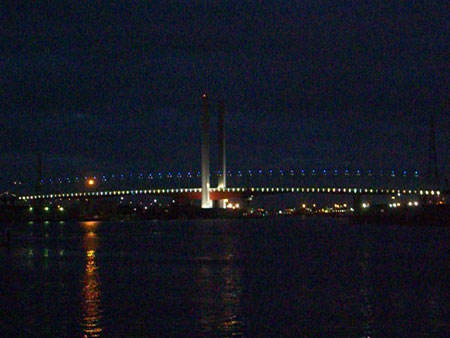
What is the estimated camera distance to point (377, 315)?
1567 cm

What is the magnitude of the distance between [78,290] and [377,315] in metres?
7.48

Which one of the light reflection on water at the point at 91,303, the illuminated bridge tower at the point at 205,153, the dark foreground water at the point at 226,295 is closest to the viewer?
the light reflection on water at the point at 91,303

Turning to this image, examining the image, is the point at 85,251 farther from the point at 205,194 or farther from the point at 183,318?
the point at 205,194

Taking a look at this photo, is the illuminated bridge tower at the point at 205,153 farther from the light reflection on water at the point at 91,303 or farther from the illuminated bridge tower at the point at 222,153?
the light reflection on water at the point at 91,303

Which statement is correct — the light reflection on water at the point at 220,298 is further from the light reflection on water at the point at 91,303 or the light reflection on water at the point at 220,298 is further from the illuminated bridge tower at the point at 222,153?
the illuminated bridge tower at the point at 222,153

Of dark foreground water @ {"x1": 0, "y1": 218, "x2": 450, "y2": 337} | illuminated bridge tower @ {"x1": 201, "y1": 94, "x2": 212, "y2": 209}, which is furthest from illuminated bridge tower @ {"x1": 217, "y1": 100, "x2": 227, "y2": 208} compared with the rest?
dark foreground water @ {"x1": 0, "y1": 218, "x2": 450, "y2": 337}

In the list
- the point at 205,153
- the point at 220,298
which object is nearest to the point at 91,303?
the point at 220,298

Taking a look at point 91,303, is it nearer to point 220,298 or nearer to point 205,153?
point 220,298

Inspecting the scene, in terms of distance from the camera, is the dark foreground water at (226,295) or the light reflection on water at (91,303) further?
the dark foreground water at (226,295)

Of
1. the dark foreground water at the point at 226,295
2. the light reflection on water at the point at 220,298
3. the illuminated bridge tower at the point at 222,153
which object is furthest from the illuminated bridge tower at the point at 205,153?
the light reflection on water at the point at 220,298

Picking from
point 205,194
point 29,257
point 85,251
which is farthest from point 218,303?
point 205,194

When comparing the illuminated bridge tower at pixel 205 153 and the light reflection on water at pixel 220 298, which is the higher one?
the illuminated bridge tower at pixel 205 153

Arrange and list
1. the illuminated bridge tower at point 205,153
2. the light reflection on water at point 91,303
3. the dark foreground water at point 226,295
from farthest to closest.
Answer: the illuminated bridge tower at point 205,153
the dark foreground water at point 226,295
the light reflection on water at point 91,303

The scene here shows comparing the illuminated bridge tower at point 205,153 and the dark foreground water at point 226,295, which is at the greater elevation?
the illuminated bridge tower at point 205,153
